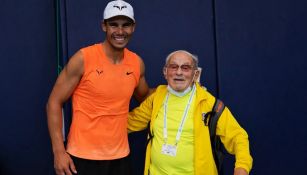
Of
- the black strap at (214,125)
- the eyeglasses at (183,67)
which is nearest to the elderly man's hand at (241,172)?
the black strap at (214,125)

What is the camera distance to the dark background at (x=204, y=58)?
3.12 meters

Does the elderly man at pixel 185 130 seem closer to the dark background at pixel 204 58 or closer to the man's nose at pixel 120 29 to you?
the man's nose at pixel 120 29

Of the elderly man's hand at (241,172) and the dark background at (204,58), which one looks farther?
the dark background at (204,58)

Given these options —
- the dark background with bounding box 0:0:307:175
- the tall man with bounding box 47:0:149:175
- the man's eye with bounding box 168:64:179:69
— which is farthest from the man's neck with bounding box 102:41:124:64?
the dark background with bounding box 0:0:307:175

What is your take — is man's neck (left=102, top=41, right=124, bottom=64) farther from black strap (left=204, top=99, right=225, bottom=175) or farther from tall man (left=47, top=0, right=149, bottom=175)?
black strap (left=204, top=99, right=225, bottom=175)

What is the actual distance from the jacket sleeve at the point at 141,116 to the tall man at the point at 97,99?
211 mm

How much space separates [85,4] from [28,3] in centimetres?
56

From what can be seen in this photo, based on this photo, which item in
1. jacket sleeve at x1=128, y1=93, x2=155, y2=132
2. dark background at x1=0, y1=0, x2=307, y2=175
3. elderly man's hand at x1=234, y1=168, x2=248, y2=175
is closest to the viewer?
elderly man's hand at x1=234, y1=168, x2=248, y2=175

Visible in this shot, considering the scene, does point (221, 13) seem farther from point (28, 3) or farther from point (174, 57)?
point (28, 3)

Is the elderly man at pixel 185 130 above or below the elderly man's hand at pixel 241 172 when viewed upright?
above

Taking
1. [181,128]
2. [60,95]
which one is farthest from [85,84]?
[181,128]

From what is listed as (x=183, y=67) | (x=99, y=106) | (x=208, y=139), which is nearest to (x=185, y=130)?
(x=208, y=139)

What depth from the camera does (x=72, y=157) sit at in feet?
7.93

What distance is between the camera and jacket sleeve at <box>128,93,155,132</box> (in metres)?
2.68
